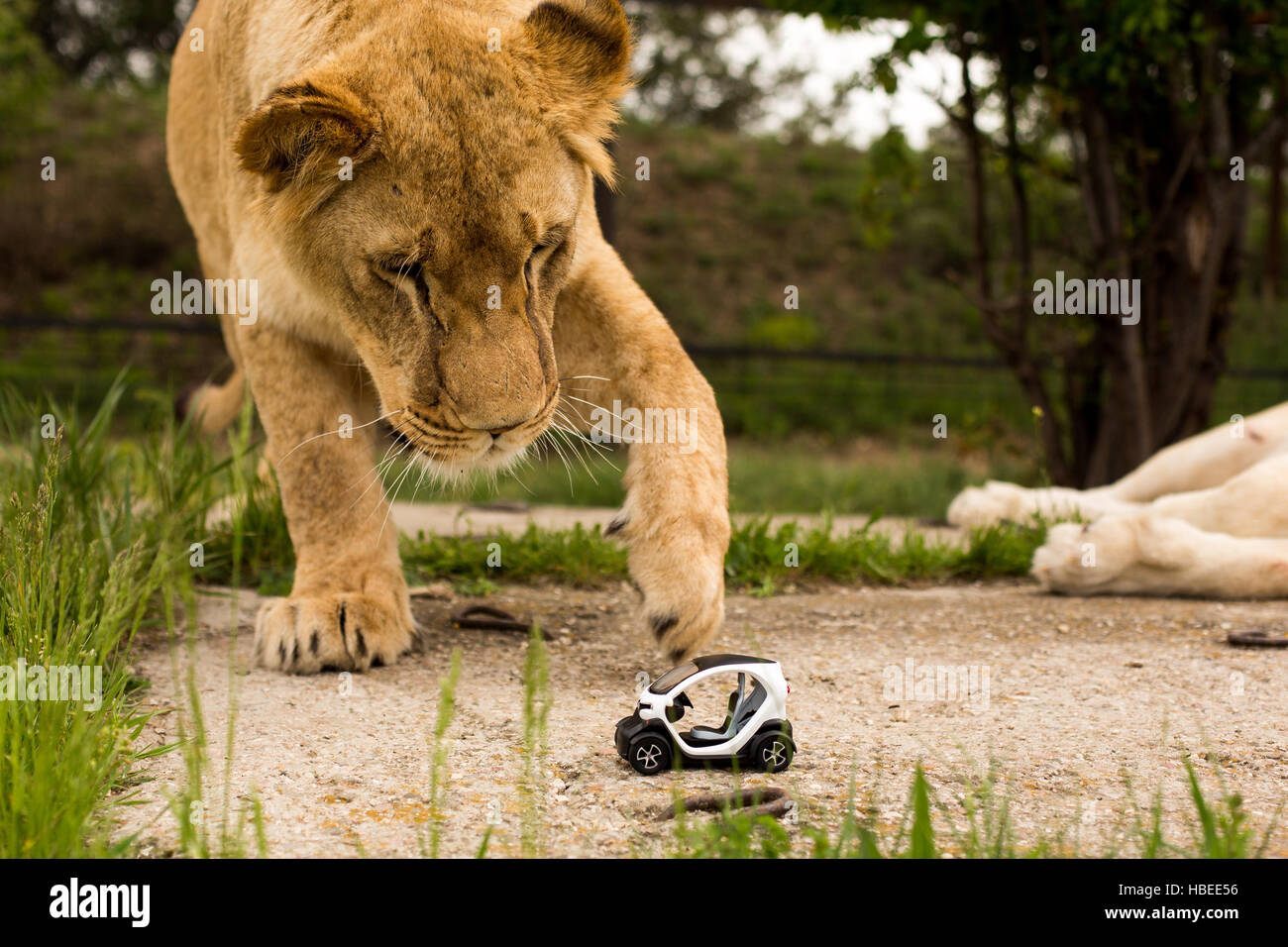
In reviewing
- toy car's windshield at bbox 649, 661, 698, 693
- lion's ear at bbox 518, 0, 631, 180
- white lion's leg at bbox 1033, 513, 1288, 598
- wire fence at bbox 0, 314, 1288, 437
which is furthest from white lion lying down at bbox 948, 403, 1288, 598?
wire fence at bbox 0, 314, 1288, 437

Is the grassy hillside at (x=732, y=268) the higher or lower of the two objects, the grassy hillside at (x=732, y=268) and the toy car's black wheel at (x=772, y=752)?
the higher

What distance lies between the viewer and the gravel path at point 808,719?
1984 mm

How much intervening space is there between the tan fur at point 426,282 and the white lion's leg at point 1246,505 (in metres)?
2.15

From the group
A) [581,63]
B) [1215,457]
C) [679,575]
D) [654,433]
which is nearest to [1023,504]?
[1215,457]

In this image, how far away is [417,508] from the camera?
5551 mm

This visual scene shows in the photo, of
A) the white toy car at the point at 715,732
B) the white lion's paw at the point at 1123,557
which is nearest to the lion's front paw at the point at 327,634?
the white toy car at the point at 715,732

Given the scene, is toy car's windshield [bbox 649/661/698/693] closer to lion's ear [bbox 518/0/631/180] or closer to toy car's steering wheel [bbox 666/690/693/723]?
toy car's steering wheel [bbox 666/690/693/723]

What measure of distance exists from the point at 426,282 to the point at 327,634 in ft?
3.11

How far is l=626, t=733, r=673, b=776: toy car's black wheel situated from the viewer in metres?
2.16

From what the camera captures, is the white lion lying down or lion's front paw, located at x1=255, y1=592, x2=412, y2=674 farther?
the white lion lying down

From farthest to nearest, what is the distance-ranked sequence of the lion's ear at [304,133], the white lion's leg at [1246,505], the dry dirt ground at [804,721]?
the white lion's leg at [1246,505]
the lion's ear at [304,133]
the dry dirt ground at [804,721]

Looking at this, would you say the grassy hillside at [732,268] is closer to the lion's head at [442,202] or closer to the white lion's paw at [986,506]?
the white lion's paw at [986,506]

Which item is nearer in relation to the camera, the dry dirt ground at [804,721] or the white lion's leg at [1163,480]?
the dry dirt ground at [804,721]
